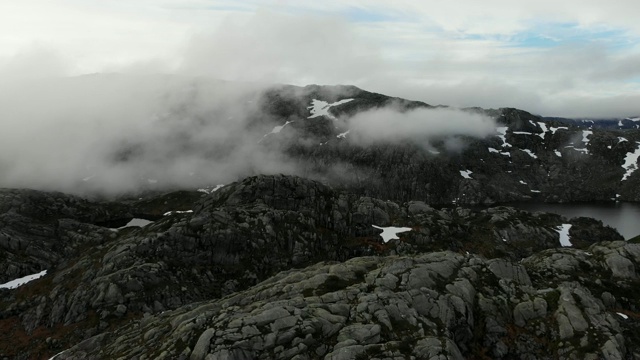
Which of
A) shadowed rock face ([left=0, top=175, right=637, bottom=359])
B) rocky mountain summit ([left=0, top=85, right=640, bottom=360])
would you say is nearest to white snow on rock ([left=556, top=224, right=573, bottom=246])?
rocky mountain summit ([left=0, top=85, right=640, bottom=360])

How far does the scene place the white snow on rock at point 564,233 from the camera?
140 meters

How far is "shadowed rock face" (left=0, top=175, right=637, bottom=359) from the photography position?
33719mm

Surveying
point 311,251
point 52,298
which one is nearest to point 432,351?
point 311,251

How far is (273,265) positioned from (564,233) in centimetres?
12634

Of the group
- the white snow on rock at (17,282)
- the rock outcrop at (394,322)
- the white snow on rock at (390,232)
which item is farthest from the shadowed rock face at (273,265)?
the white snow on rock at (17,282)

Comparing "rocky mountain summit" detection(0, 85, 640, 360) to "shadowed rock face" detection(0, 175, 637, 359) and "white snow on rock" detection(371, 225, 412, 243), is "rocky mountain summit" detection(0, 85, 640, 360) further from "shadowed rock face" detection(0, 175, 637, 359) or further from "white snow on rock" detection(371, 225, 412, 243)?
"white snow on rock" detection(371, 225, 412, 243)

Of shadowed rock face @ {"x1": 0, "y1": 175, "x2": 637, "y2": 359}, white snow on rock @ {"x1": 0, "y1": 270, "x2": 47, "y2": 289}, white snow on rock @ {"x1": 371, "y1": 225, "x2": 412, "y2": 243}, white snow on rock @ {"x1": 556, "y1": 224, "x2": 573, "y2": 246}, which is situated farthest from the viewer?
white snow on rock @ {"x1": 556, "y1": 224, "x2": 573, "y2": 246}

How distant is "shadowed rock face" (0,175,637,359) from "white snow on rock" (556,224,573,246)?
6.80ft

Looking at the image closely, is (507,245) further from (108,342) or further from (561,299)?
(108,342)

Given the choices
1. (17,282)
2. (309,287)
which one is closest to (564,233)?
(309,287)

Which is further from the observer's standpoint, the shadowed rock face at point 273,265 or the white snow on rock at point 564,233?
the white snow on rock at point 564,233

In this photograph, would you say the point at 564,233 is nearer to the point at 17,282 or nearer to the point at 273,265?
the point at 273,265

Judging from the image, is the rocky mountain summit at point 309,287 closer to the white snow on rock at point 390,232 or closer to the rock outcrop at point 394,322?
the rock outcrop at point 394,322

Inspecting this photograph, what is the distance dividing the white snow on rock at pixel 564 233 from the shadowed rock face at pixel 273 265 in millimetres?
2073
